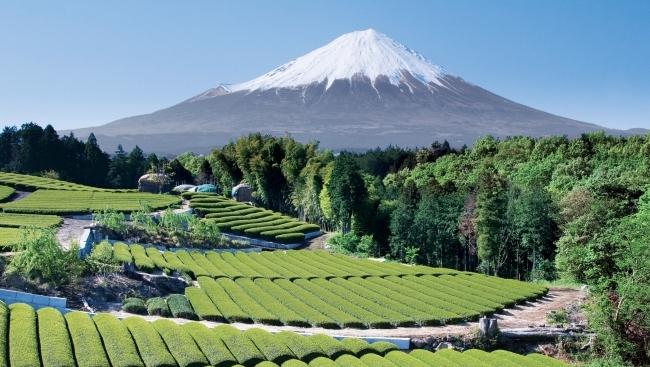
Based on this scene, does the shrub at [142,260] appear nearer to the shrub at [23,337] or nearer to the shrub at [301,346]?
the shrub at [23,337]

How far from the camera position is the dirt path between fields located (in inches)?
1238

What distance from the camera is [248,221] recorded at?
65.6 meters

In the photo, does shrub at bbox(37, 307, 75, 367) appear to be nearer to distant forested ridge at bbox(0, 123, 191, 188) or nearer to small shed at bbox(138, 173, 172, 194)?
small shed at bbox(138, 173, 172, 194)

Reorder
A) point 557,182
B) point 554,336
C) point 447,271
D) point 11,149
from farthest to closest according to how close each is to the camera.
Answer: point 11,149
point 557,182
point 447,271
point 554,336

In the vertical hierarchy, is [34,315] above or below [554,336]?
above

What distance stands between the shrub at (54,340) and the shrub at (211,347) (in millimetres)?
4797

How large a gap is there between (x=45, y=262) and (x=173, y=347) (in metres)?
11.9

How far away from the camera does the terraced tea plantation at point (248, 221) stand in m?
62.1

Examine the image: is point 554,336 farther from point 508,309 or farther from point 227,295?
point 227,295

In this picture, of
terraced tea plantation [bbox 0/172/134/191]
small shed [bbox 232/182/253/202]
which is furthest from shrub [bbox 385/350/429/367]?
small shed [bbox 232/182/253/202]

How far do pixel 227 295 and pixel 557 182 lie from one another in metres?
38.1

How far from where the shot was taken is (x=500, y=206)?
5534 centimetres

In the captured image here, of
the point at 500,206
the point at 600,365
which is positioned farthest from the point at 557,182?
the point at 600,365

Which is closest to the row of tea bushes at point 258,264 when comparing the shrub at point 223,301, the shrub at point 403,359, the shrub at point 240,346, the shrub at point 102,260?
the shrub at point 102,260
